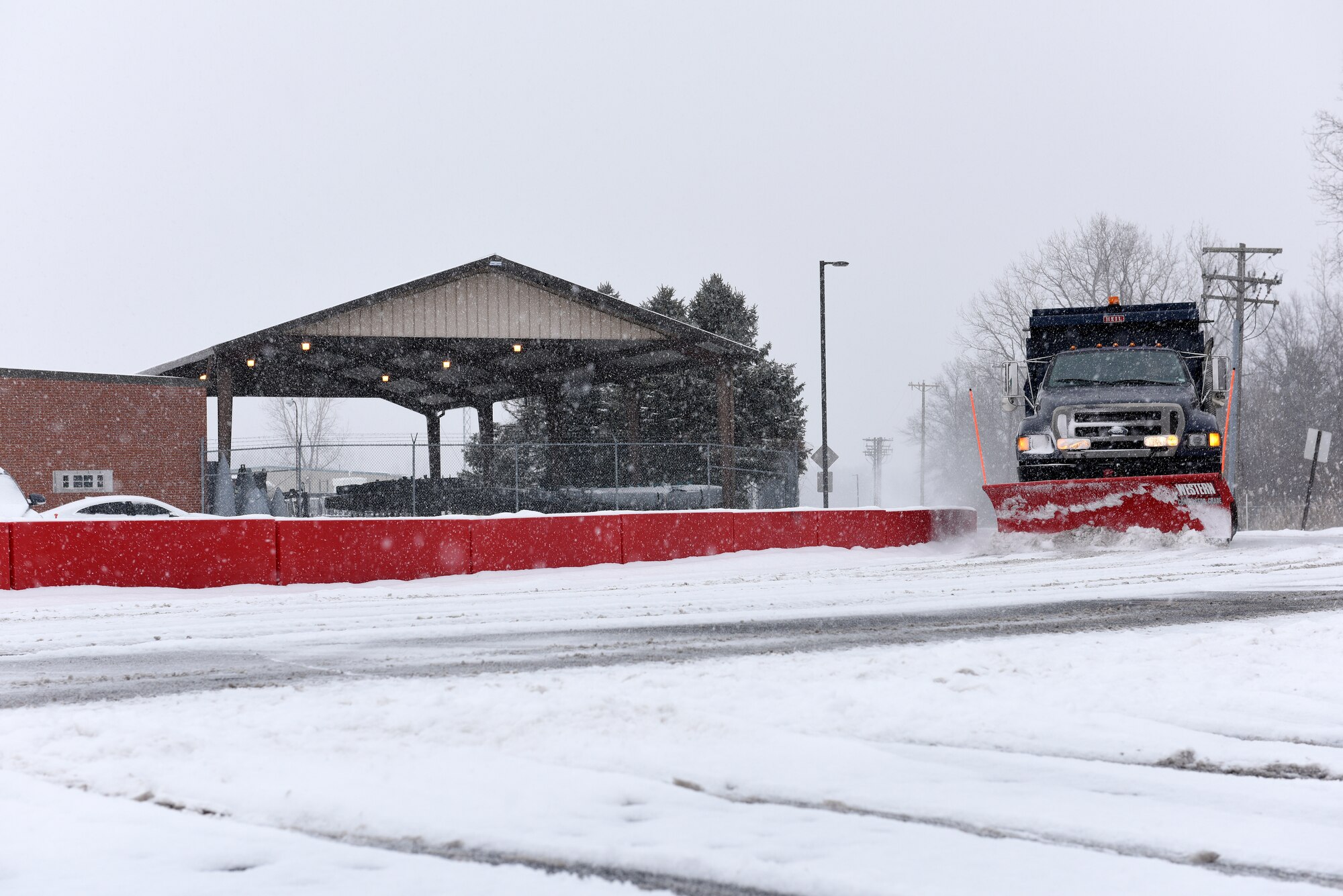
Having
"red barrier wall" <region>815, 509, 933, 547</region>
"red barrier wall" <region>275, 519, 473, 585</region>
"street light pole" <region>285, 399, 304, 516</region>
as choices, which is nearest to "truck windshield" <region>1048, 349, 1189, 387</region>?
"red barrier wall" <region>815, 509, 933, 547</region>

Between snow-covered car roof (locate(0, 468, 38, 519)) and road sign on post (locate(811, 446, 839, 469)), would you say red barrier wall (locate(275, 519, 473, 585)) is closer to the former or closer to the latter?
snow-covered car roof (locate(0, 468, 38, 519))

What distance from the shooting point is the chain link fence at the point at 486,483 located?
2598cm

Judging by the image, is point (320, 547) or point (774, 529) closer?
point (320, 547)

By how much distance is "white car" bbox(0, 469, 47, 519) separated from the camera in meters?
14.5

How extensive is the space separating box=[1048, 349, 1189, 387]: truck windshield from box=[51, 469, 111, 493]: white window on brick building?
70.1 feet

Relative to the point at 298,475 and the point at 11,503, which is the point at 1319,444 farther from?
the point at 11,503

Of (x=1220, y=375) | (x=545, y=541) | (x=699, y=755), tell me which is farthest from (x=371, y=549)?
(x=1220, y=375)

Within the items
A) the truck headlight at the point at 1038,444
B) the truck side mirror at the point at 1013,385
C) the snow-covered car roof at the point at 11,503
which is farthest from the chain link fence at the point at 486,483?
the truck headlight at the point at 1038,444

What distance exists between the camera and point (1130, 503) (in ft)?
45.4

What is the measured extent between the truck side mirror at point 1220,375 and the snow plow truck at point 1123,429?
0.6 inches

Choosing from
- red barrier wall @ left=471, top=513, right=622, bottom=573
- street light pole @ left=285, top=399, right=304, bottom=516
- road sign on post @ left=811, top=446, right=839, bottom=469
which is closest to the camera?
red barrier wall @ left=471, top=513, right=622, bottom=573

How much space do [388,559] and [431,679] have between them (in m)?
7.58

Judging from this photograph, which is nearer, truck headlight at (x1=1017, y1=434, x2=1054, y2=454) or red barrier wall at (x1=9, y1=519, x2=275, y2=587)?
red barrier wall at (x1=9, y1=519, x2=275, y2=587)

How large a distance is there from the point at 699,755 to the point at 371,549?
31.3 ft
